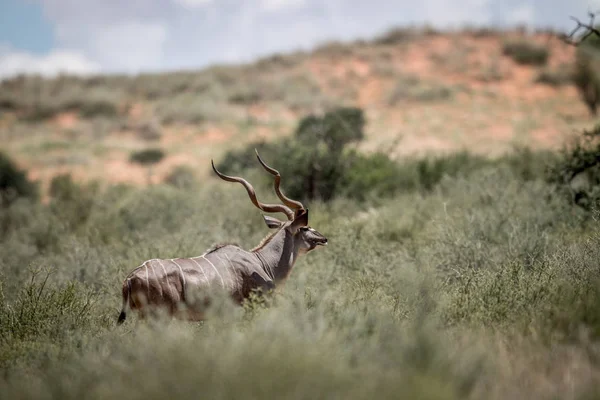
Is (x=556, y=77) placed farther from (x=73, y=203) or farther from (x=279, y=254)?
(x=279, y=254)

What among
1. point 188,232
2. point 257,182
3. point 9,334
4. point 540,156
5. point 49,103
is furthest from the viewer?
point 49,103

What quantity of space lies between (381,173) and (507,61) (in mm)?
28934

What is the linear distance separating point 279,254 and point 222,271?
969 mm

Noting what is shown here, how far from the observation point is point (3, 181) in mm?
17688

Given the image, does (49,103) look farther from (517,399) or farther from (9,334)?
(517,399)

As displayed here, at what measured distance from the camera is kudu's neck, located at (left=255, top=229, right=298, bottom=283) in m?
6.16

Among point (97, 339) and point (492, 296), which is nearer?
point (97, 339)

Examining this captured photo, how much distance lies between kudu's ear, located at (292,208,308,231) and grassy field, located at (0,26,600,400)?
2.31 ft

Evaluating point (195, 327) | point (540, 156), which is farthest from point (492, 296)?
point (540, 156)

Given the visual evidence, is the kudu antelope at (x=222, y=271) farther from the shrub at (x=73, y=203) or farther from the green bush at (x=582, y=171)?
the shrub at (x=73, y=203)

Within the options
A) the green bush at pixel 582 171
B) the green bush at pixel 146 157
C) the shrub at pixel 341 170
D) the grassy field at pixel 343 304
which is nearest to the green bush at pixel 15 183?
the grassy field at pixel 343 304

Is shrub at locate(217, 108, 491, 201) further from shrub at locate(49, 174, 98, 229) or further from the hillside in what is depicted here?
the hillside

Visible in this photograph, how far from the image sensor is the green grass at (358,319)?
9.93ft

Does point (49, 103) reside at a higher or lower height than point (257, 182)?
higher
